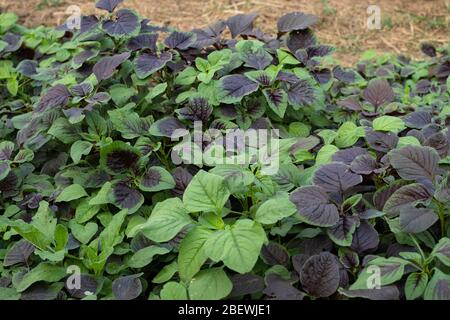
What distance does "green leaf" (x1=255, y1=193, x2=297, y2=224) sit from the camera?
74.2 inches

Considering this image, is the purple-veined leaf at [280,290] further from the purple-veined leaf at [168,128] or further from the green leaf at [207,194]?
the purple-veined leaf at [168,128]

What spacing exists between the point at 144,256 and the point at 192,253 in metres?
0.23

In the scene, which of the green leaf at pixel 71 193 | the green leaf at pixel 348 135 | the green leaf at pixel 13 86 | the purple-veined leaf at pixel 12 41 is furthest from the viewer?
the purple-veined leaf at pixel 12 41

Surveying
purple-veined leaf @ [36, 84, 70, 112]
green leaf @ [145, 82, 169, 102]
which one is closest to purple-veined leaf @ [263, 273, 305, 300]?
green leaf @ [145, 82, 169, 102]

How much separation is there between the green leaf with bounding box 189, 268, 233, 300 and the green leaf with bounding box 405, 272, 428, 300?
51 centimetres

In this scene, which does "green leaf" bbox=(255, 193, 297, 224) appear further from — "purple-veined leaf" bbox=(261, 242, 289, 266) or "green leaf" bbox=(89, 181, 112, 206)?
"green leaf" bbox=(89, 181, 112, 206)

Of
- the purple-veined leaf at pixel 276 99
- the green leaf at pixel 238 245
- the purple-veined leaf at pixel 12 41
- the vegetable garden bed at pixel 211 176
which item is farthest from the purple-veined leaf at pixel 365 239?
the purple-veined leaf at pixel 12 41

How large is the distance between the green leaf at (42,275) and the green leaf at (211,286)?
483 millimetres

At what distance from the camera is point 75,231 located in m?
2.28

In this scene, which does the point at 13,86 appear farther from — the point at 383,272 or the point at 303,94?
the point at 383,272

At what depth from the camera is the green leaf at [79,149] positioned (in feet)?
7.92
